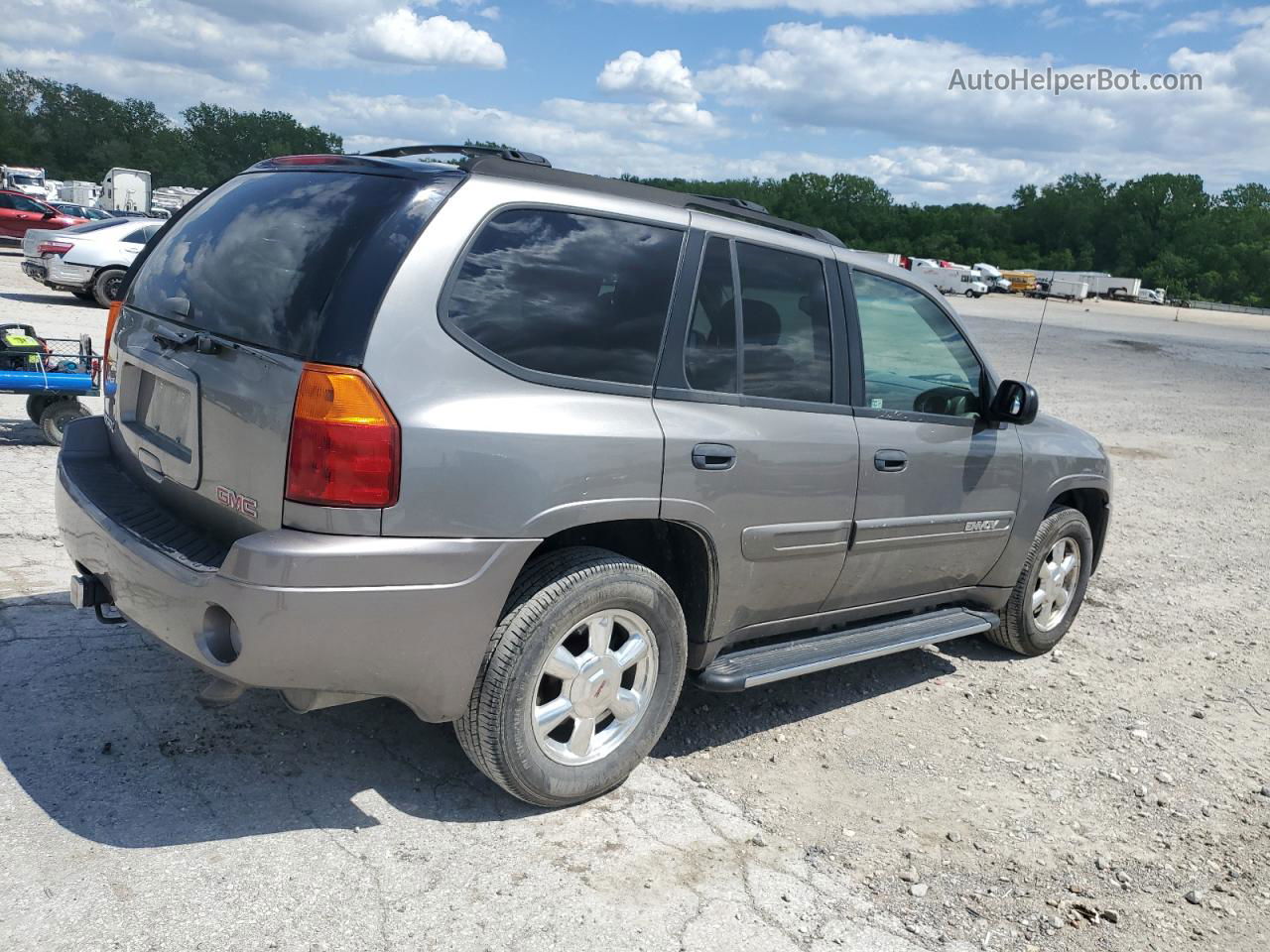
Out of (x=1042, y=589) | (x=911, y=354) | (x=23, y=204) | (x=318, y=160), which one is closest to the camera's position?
(x=318, y=160)

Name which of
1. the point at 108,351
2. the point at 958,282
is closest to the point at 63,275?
the point at 108,351

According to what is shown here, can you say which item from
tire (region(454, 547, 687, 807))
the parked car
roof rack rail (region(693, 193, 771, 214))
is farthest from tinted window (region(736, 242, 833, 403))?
the parked car

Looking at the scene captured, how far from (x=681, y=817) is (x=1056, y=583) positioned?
287cm

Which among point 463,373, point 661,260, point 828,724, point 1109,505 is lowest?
point 828,724

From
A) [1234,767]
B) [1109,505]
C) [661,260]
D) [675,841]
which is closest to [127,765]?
[675,841]

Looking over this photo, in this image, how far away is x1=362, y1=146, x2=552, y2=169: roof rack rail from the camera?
3592mm

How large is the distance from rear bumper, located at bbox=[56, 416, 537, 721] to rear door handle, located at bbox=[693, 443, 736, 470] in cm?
68

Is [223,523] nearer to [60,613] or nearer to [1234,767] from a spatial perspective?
[60,613]

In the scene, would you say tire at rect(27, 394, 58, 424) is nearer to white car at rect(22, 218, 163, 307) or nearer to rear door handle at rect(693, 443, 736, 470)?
rear door handle at rect(693, 443, 736, 470)

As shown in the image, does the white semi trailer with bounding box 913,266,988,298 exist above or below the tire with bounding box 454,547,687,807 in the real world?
above

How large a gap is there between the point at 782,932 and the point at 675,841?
1.68ft

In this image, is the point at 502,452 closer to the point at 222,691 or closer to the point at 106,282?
the point at 222,691

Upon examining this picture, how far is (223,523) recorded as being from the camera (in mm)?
3170

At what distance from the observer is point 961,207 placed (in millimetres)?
132000
